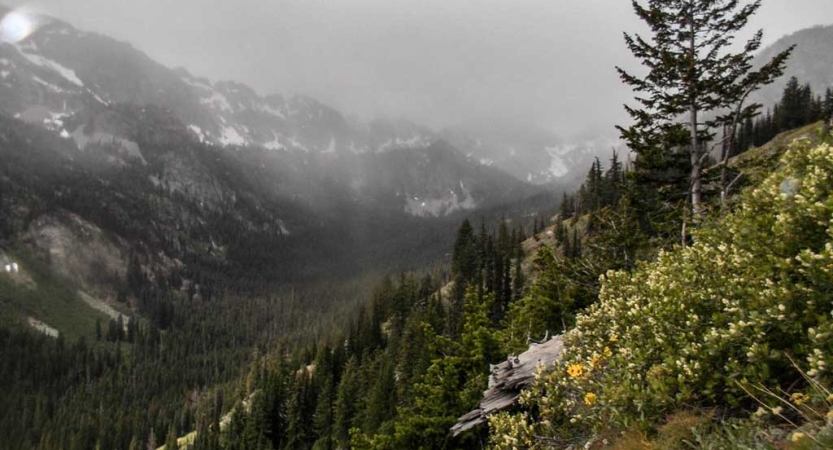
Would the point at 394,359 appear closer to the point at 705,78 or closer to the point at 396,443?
the point at 396,443

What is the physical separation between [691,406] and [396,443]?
21200 millimetres

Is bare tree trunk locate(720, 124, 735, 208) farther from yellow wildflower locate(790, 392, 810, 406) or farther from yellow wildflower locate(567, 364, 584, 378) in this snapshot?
yellow wildflower locate(790, 392, 810, 406)

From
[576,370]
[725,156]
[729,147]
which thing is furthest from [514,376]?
[725,156]

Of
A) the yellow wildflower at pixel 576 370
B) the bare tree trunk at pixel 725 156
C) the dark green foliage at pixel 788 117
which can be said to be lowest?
the yellow wildflower at pixel 576 370

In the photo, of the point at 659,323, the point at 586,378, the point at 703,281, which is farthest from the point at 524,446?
the point at 703,281

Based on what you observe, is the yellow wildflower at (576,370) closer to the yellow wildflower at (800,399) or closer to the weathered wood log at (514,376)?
the weathered wood log at (514,376)

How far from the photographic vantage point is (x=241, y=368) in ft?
639

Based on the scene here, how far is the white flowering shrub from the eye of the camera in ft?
17.7

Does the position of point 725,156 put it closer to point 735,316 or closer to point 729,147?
point 729,147

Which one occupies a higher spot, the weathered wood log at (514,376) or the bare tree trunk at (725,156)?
the bare tree trunk at (725,156)

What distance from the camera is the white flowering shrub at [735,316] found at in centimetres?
540

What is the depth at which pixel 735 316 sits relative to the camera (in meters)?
6.05

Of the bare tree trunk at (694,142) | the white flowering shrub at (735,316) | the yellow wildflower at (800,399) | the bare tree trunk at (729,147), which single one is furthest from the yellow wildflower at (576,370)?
the bare tree trunk at (694,142)

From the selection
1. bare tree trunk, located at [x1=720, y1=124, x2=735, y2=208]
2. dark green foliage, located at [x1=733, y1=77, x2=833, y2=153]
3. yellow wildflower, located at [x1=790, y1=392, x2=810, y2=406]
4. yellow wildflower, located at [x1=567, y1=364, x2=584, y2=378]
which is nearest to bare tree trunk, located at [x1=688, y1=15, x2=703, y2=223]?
bare tree trunk, located at [x1=720, y1=124, x2=735, y2=208]
